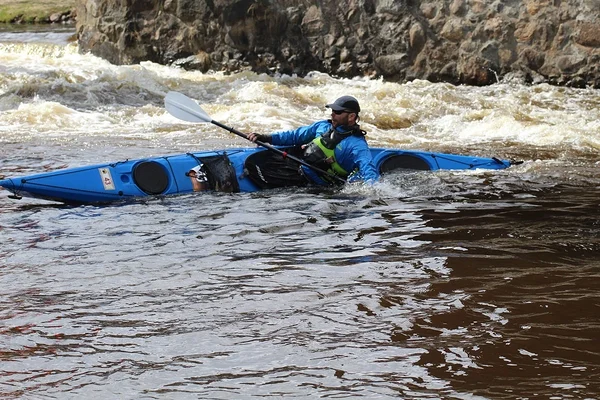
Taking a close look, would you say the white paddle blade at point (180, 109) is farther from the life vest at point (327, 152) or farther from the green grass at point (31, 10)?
the green grass at point (31, 10)

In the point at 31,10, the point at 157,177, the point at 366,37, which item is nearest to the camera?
the point at 157,177

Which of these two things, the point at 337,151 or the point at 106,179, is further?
the point at 337,151

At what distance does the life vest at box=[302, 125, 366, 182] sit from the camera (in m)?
6.32

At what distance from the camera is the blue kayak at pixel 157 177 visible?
587 cm

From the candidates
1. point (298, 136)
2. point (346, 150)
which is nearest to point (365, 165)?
point (346, 150)

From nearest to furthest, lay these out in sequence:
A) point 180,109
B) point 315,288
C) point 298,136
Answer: point 315,288 < point 298,136 < point 180,109

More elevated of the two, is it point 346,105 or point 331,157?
point 346,105

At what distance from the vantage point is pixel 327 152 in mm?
6363

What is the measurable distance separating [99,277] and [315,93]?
7.18 meters

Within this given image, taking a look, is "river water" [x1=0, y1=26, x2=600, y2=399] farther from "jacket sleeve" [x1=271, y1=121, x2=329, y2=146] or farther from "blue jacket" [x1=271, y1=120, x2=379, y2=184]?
"jacket sleeve" [x1=271, y1=121, x2=329, y2=146]

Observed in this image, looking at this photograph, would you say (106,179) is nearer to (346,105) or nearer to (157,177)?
(157,177)

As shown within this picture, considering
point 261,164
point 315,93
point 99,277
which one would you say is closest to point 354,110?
point 261,164

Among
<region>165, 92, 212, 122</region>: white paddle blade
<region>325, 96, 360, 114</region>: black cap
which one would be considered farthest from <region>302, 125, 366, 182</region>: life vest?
<region>165, 92, 212, 122</region>: white paddle blade

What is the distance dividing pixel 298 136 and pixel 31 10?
18.2 metres
